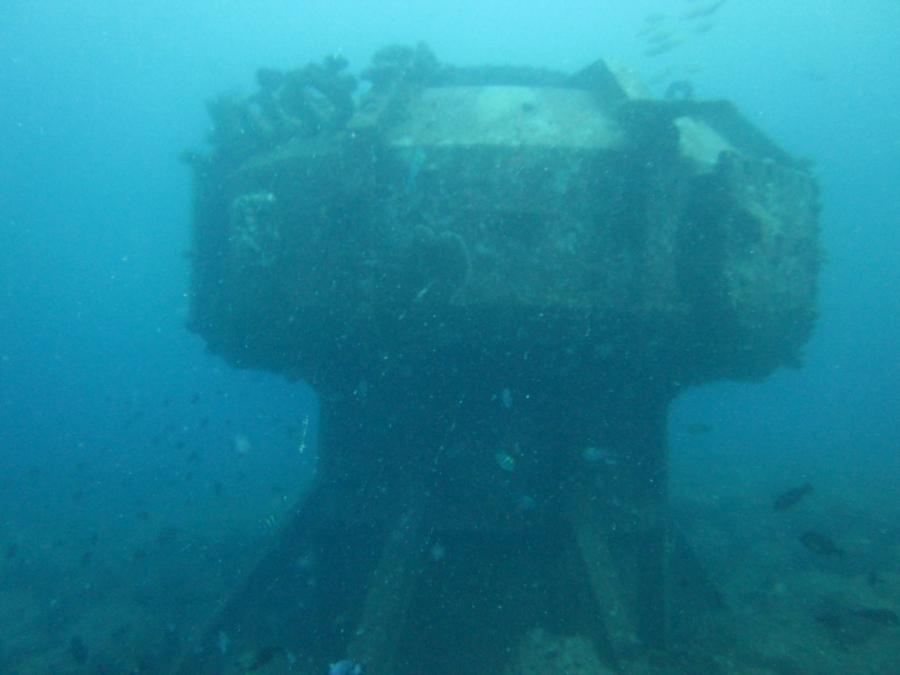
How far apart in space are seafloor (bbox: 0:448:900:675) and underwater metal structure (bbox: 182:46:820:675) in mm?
890

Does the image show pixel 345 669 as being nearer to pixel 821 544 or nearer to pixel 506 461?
pixel 506 461

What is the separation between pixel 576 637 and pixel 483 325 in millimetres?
3844

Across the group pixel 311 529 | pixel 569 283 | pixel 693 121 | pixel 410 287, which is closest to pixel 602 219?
pixel 569 283

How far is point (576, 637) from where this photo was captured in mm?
7199

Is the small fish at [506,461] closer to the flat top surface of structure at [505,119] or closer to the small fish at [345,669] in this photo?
the small fish at [345,669]

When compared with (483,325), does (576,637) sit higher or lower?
lower

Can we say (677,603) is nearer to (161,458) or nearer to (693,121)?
(693,121)

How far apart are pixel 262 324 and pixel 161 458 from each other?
34.1 metres

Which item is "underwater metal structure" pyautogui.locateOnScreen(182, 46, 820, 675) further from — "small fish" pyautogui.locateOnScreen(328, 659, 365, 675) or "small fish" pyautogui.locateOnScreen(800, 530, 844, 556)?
"small fish" pyautogui.locateOnScreen(800, 530, 844, 556)

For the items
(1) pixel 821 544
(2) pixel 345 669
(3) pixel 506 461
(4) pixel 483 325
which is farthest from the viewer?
(3) pixel 506 461

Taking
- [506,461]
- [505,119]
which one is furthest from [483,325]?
[505,119]

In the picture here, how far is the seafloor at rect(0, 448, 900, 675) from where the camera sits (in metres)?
7.50

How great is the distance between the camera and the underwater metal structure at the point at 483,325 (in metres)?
6.51

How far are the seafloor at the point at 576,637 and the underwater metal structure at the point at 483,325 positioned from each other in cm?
89
